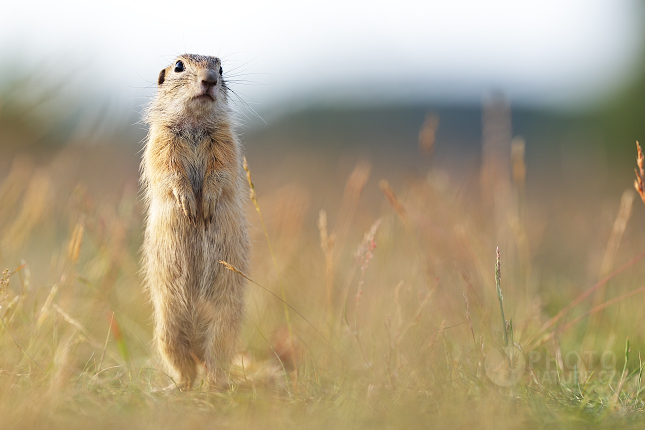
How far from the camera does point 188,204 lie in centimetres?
353

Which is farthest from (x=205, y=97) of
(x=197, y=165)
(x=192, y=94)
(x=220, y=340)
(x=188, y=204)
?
(x=220, y=340)

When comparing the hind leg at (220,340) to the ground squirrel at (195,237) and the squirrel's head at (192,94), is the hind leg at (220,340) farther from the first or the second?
the squirrel's head at (192,94)

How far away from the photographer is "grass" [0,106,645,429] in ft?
8.19

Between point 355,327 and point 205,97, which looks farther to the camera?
point 205,97

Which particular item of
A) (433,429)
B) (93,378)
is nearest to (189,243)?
(93,378)

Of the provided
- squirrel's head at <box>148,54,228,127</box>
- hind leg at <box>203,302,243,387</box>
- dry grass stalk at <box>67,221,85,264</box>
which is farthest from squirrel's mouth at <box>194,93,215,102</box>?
hind leg at <box>203,302,243,387</box>

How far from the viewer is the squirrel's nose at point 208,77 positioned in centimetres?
363

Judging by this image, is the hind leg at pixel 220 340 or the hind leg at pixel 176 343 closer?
the hind leg at pixel 220 340

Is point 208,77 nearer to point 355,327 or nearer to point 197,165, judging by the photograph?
point 197,165

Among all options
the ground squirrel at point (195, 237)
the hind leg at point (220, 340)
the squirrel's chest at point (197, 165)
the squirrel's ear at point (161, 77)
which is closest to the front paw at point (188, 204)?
the ground squirrel at point (195, 237)

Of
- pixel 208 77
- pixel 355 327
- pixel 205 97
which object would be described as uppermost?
pixel 208 77

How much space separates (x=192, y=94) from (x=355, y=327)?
1856 mm

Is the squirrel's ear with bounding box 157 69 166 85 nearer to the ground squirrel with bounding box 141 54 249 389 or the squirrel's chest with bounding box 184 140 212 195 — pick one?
the ground squirrel with bounding box 141 54 249 389

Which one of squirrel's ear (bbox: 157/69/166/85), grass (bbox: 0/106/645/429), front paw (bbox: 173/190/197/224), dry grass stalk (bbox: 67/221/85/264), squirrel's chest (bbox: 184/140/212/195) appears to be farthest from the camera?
squirrel's ear (bbox: 157/69/166/85)
